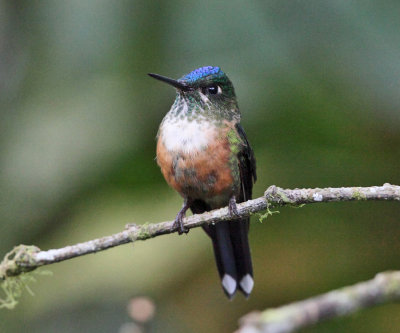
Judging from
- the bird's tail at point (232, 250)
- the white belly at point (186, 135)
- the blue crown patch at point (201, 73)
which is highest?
the blue crown patch at point (201, 73)

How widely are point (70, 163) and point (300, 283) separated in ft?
6.62

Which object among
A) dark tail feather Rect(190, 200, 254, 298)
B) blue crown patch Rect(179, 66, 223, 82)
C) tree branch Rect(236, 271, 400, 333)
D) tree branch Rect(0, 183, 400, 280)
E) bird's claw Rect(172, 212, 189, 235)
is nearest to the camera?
tree branch Rect(236, 271, 400, 333)

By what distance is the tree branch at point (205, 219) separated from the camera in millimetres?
2645

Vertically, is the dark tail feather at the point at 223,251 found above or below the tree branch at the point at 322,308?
above

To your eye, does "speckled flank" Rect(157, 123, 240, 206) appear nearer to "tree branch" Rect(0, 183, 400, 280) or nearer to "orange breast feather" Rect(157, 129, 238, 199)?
"orange breast feather" Rect(157, 129, 238, 199)

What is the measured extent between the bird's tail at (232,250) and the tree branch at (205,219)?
37.6 inches

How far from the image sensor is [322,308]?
1.53 meters

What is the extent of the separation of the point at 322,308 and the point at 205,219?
4.95ft

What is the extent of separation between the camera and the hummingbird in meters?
3.41

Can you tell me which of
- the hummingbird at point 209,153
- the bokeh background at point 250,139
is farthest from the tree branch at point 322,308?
the bokeh background at point 250,139

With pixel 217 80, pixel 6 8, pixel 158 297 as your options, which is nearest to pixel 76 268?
pixel 158 297

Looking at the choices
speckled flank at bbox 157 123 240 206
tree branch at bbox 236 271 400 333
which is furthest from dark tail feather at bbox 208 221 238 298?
tree branch at bbox 236 271 400 333

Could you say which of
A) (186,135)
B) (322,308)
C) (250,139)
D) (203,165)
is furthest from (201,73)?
(322,308)

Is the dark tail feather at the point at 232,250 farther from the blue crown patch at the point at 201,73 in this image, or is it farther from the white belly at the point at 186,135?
the blue crown patch at the point at 201,73
